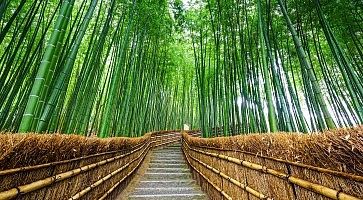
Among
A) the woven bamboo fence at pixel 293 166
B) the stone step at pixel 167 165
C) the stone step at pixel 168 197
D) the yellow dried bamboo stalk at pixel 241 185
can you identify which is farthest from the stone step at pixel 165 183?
the woven bamboo fence at pixel 293 166

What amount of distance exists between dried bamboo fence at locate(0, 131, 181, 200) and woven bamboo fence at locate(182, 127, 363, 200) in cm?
138

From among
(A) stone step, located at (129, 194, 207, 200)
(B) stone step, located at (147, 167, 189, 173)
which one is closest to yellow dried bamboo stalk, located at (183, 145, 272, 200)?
(A) stone step, located at (129, 194, 207, 200)

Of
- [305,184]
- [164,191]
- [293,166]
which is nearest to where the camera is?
[305,184]

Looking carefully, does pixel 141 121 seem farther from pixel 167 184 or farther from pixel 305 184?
pixel 305 184

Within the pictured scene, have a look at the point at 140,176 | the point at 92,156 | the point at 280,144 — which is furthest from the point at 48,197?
the point at 140,176

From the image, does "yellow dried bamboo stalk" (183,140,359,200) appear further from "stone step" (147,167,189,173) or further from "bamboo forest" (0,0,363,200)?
"stone step" (147,167,189,173)

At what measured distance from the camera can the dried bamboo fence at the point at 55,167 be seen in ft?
4.23

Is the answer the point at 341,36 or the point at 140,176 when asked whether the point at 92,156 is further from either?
the point at 341,36

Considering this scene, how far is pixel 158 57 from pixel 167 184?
5261mm

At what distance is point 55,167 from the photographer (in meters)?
1.87

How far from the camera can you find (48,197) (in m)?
1.83

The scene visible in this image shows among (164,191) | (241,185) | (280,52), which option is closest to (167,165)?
(164,191)

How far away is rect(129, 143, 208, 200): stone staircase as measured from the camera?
4.16m

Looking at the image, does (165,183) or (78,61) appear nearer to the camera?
(165,183)
